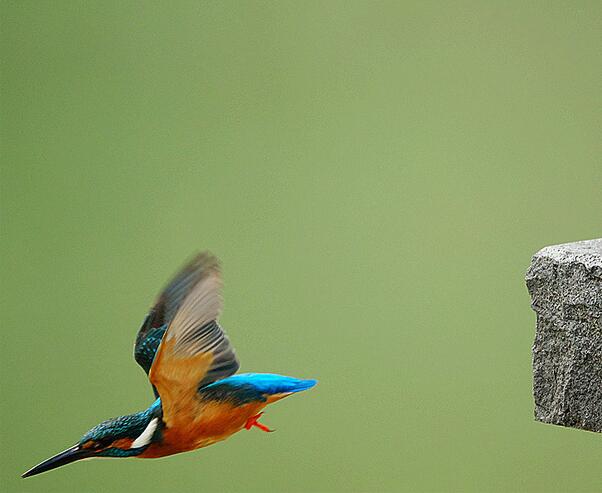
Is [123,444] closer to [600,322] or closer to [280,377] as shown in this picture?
[280,377]

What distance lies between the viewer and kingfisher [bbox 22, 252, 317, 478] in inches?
76.4

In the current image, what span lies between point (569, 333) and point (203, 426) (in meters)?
0.60

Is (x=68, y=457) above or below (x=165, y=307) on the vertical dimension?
below

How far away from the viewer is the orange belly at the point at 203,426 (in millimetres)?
1954

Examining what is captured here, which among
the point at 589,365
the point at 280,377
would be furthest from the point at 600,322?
the point at 280,377

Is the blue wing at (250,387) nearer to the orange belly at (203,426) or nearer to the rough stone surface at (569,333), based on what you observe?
the orange belly at (203,426)

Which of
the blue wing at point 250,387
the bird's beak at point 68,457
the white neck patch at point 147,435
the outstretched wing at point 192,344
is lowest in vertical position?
the bird's beak at point 68,457

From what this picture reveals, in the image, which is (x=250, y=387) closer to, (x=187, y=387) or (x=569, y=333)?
(x=187, y=387)

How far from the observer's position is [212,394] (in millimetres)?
1973

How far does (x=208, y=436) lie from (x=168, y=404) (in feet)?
0.30

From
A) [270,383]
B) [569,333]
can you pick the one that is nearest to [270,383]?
[270,383]

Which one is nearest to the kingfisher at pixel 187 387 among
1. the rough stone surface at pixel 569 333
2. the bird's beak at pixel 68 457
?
the bird's beak at pixel 68 457

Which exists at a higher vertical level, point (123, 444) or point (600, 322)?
→ point (600, 322)

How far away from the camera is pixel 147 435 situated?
1.95 metres
